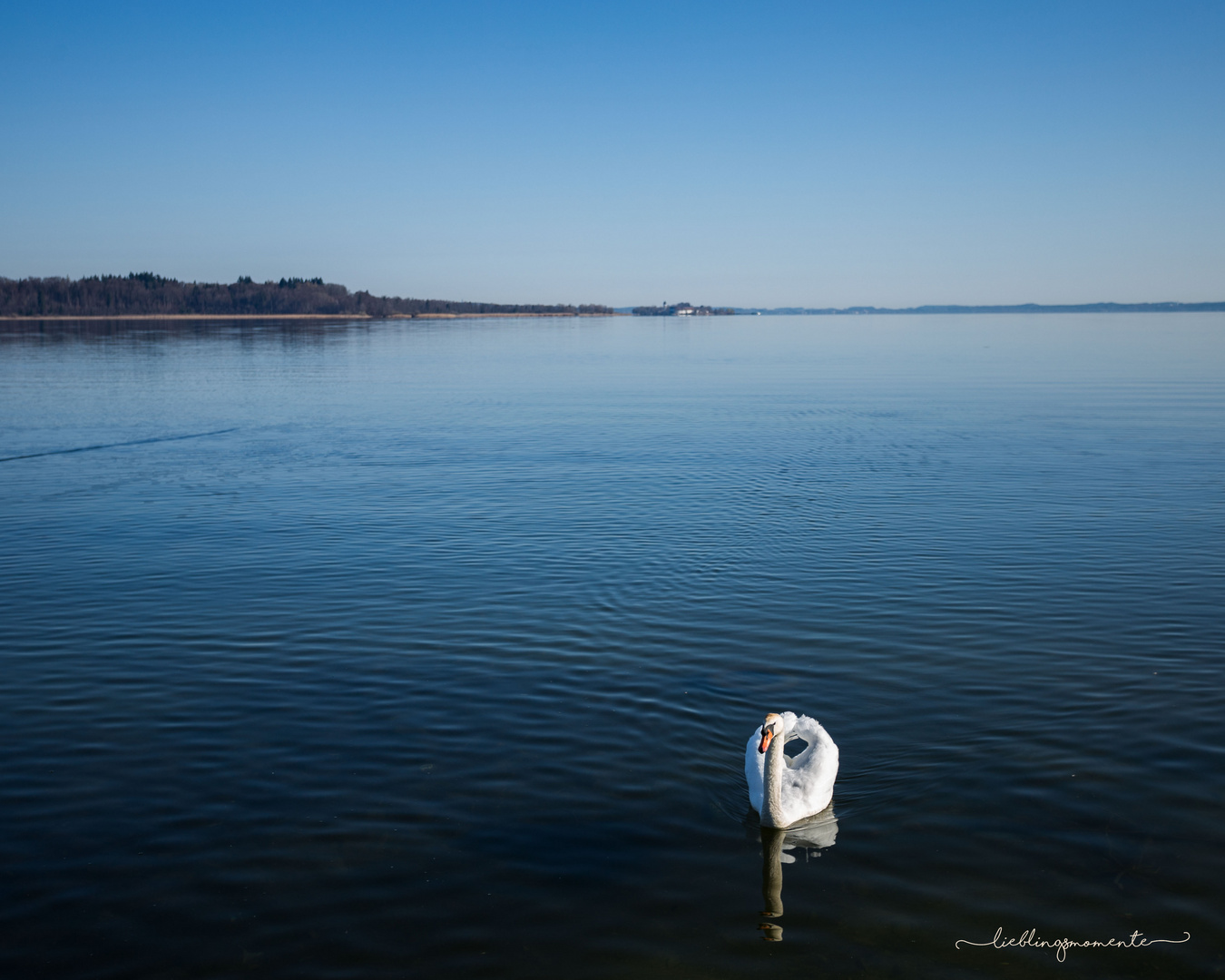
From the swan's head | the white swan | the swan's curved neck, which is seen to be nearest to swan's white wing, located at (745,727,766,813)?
the white swan

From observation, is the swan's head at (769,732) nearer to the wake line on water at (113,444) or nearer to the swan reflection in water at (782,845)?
the swan reflection in water at (782,845)

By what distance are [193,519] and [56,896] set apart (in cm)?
1684

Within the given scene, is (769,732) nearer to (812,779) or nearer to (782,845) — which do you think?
(812,779)

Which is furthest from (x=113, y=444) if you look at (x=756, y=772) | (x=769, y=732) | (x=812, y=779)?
(x=812, y=779)

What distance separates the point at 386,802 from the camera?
10867 millimetres

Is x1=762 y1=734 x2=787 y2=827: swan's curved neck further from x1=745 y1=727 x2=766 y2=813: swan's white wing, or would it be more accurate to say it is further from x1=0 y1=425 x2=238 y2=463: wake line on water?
x1=0 y1=425 x2=238 y2=463: wake line on water

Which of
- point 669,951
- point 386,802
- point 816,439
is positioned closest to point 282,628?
point 386,802

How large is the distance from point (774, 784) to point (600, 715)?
3.38 metres

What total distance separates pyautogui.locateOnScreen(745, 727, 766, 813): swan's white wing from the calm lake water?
33cm

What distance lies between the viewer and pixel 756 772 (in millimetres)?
10656

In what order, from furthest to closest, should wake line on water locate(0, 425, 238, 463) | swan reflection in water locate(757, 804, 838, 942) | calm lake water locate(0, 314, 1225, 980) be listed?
wake line on water locate(0, 425, 238, 463) < swan reflection in water locate(757, 804, 838, 942) < calm lake water locate(0, 314, 1225, 980)

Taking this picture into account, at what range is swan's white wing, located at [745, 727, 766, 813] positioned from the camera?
34.3 feet

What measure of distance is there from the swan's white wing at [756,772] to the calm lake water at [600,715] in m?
0.33

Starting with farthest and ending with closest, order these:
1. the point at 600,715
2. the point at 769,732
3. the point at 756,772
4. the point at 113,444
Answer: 1. the point at 113,444
2. the point at 600,715
3. the point at 756,772
4. the point at 769,732
